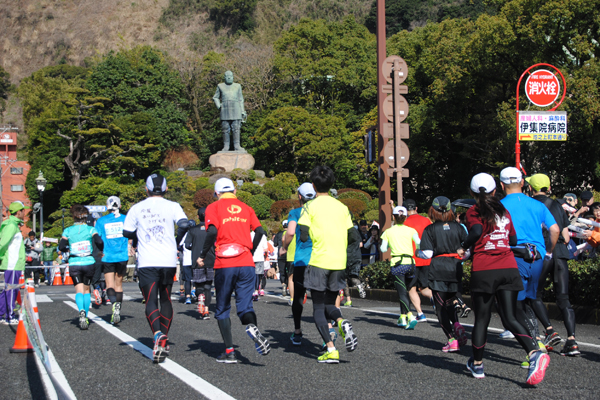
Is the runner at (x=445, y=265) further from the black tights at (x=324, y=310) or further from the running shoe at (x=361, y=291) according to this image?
the running shoe at (x=361, y=291)

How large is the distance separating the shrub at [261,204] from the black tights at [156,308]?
87.2 feet

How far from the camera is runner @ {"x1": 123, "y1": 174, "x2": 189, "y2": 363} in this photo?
652 centimetres

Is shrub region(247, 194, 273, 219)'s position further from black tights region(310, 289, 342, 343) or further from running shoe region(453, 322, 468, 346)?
black tights region(310, 289, 342, 343)

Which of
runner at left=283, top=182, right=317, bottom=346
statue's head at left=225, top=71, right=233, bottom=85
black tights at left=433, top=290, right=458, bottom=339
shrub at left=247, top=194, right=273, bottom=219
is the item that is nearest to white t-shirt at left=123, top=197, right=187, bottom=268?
runner at left=283, top=182, right=317, bottom=346

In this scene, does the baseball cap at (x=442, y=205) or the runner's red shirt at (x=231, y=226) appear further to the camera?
the baseball cap at (x=442, y=205)

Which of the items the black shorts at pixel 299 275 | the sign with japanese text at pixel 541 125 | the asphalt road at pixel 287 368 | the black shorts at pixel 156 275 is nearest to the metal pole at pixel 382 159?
the sign with japanese text at pixel 541 125

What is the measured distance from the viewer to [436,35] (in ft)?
118

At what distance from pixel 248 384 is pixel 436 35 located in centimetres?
3349

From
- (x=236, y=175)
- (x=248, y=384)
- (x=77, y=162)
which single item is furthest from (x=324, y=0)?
(x=248, y=384)

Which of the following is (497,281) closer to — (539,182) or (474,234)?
(474,234)

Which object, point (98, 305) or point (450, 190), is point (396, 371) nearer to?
point (98, 305)

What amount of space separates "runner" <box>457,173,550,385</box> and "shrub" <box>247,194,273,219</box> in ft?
91.9

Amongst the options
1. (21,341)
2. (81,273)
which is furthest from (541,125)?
(21,341)

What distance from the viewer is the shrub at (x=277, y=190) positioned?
35.8 metres
